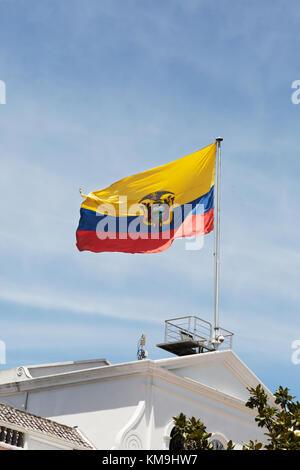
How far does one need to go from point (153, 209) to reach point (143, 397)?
6.70 metres

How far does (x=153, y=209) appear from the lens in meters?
27.5

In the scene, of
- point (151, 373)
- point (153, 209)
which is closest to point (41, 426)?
point (151, 373)

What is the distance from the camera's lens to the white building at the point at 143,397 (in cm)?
2448

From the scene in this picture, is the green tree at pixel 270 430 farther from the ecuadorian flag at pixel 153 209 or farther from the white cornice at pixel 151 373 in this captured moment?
the ecuadorian flag at pixel 153 209

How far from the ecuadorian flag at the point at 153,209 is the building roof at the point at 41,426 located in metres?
6.03

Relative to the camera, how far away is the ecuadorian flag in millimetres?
26656

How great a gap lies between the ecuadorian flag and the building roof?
237 inches

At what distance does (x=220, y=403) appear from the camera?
2672 cm

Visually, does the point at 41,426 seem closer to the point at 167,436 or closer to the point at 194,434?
the point at 167,436

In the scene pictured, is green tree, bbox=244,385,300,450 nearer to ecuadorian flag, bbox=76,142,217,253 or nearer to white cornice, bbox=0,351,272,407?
white cornice, bbox=0,351,272,407

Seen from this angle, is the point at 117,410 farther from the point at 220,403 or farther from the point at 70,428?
the point at 220,403

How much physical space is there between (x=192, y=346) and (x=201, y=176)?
6.19 m

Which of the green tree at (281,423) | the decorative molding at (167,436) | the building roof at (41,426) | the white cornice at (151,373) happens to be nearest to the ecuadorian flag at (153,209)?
the white cornice at (151,373)

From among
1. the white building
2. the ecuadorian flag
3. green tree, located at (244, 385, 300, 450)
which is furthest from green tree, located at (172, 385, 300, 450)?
the ecuadorian flag
